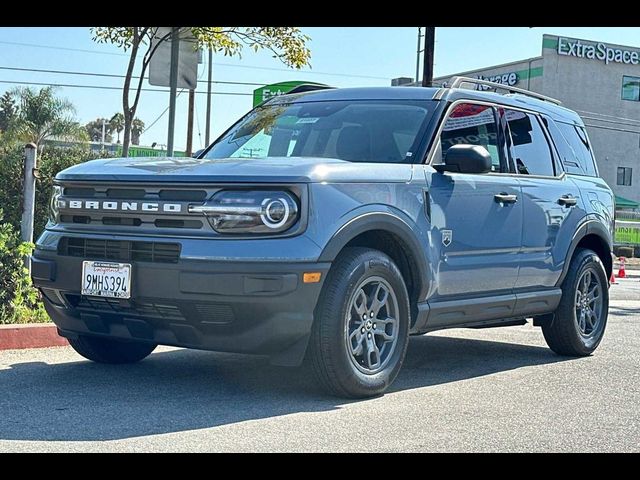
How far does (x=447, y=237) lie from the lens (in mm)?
6176

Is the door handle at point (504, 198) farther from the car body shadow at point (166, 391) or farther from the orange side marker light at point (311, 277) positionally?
the orange side marker light at point (311, 277)

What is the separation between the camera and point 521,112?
7535mm

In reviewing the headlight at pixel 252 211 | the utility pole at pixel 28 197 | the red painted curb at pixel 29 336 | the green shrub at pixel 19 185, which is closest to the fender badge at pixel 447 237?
the headlight at pixel 252 211

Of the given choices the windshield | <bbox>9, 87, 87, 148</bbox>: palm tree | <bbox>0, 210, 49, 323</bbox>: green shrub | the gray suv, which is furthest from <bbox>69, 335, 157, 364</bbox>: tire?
<bbox>9, 87, 87, 148</bbox>: palm tree

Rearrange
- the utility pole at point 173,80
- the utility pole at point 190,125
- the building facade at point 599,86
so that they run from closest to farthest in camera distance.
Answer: the utility pole at point 173,80, the utility pole at point 190,125, the building facade at point 599,86

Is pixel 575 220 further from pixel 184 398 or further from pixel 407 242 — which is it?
pixel 184 398

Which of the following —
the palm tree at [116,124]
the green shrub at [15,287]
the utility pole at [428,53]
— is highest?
the palm tree at [116,124]

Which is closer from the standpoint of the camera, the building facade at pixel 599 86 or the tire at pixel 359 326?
the tire at pixel 359 326

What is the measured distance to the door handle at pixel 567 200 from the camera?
7.50 meters

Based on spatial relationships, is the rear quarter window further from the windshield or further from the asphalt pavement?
the windshield

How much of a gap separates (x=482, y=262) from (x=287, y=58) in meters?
5.37

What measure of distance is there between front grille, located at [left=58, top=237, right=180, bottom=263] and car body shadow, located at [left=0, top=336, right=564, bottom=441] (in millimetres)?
786

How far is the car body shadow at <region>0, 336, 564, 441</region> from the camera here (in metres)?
→ 4.73

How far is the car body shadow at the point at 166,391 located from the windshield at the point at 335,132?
58.2 inches
